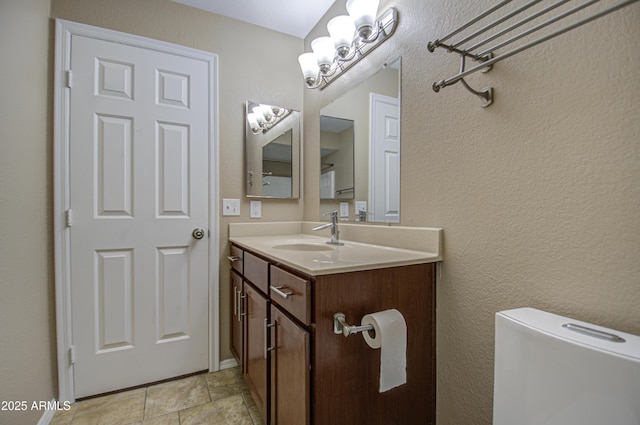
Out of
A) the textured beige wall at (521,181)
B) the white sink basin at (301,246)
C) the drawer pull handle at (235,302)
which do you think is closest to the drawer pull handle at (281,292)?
the white sink basin at (301,246)

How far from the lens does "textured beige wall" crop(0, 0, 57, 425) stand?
1.06m

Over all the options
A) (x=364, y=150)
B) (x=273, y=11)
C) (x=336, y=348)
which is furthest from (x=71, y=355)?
(x=273, y=11)

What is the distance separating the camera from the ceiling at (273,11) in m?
1.75

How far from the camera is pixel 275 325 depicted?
1.07 meters

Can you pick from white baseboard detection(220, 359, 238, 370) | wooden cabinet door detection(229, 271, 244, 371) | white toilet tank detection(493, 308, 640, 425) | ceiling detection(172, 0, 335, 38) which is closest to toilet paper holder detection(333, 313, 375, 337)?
white toilet tank detection(493, 308, 640, 425)

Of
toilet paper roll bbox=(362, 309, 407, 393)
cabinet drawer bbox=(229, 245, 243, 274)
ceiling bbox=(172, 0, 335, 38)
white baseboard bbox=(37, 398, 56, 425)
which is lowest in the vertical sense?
white baseboard bbox=(37, 398, 56, 425)

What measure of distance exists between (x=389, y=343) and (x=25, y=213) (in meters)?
1.61

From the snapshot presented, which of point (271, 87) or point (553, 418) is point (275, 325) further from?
point (271, 87)

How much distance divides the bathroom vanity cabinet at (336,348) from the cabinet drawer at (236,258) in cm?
39

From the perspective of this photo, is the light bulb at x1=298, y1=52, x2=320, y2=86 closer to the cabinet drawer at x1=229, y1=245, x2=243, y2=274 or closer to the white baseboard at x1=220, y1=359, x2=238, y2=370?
the cabinet drawer at x1=229, y1=245, x2=243, y2=274

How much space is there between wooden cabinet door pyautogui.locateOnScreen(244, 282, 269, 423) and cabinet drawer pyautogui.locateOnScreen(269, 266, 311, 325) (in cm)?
13

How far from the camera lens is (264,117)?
1.98m

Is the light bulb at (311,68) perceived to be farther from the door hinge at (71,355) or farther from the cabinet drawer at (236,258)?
the door hinge at (71,355)

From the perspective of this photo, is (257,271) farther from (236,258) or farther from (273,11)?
(273,11)
